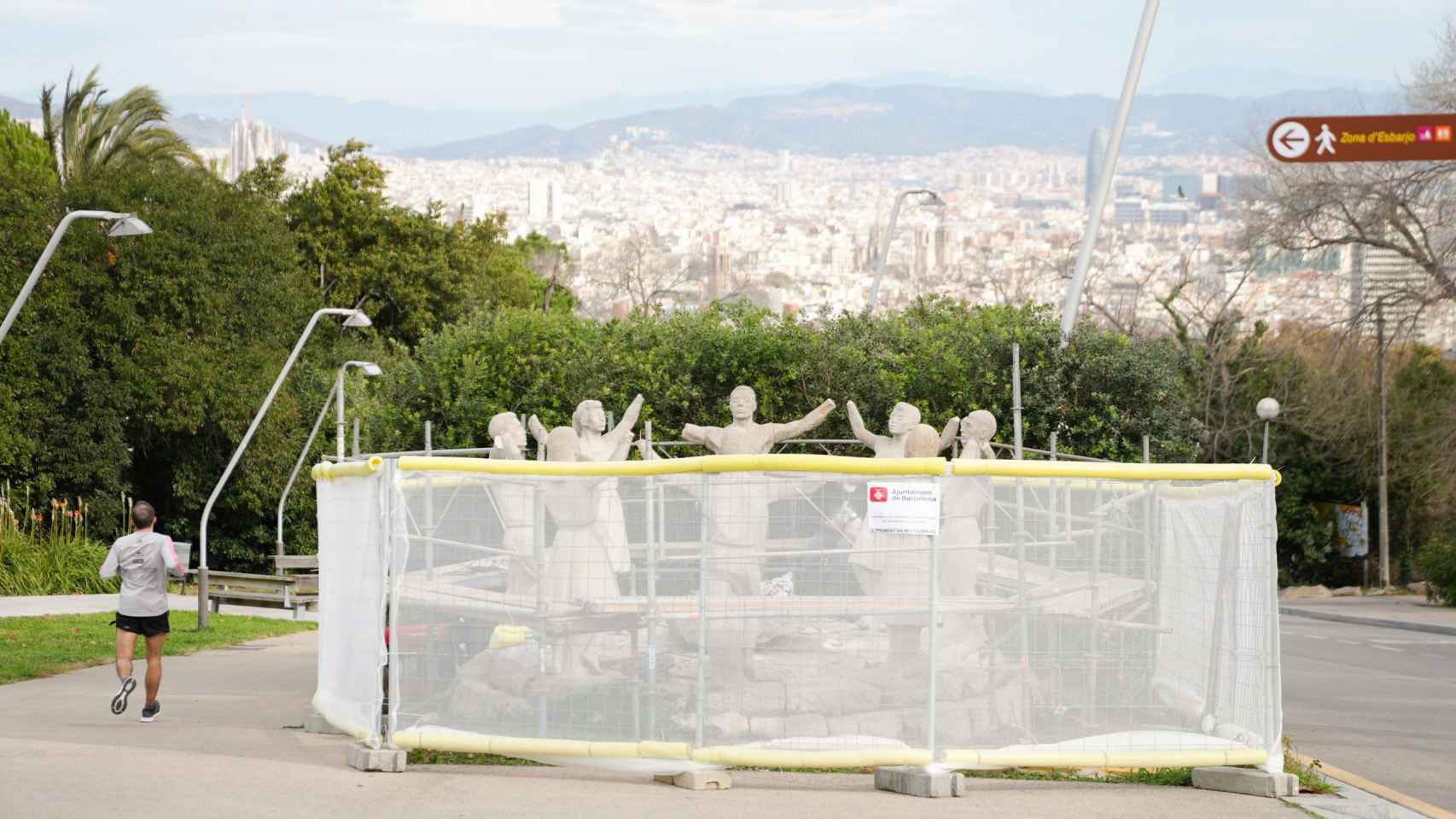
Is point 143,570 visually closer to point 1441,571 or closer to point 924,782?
point 924,782

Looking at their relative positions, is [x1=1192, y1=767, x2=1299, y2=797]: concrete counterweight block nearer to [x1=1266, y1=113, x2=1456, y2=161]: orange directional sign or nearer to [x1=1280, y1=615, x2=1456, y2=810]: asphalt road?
[x1=1280, y1=615, x2=1456, y2=810]: asphalt road

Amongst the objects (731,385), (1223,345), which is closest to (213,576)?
(731,385)

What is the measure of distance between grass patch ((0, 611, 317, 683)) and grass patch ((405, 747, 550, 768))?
6796mm

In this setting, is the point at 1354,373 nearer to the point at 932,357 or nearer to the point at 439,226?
the point at 932,357

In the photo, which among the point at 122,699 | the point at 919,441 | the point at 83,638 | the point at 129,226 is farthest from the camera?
the point at 129,226

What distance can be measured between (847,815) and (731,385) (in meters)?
20.7

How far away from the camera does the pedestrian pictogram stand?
14.3 metres

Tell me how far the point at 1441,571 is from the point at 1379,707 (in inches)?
782

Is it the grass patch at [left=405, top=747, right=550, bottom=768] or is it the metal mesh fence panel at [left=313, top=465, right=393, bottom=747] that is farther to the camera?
the grass patch at [left=405, top=747, right=550, bottom=768]

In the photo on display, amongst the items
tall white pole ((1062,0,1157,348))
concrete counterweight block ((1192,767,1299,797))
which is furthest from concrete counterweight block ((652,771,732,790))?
tall white pole ((1062,0,1157,348))

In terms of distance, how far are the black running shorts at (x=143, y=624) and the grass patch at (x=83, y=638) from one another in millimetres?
3661

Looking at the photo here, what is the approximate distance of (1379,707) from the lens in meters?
14.6

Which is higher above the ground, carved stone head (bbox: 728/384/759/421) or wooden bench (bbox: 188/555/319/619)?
carved stone head (bbox: 728/384/759/421)

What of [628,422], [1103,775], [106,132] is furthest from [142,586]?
[106,132]
